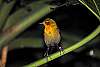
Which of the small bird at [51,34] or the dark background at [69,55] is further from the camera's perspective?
the dark background at [69,55]

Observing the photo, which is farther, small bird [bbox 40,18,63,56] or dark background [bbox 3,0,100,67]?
dark background [bbox 3,0,100,67]

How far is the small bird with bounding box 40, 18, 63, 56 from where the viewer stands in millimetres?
949

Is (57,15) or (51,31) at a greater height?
(51,31)

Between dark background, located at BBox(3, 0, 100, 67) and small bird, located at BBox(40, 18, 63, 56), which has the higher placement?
small bird, located at BBox(40, 18, 63, 56)

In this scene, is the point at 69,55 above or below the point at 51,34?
below

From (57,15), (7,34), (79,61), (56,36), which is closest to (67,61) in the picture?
(79,61)

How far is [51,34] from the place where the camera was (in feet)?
3.20

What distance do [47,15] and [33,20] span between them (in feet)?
0.22

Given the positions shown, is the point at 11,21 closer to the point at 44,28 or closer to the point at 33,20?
the point at 33,20

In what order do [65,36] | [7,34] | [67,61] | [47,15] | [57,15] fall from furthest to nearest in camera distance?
[67,61], [57,15], [65,36], [47,15], [7,34]

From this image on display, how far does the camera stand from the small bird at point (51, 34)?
0.95 m

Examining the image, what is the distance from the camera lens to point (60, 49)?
928 millimetres

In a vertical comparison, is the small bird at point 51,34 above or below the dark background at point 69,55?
above

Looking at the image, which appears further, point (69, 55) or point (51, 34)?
point (69, 55)
